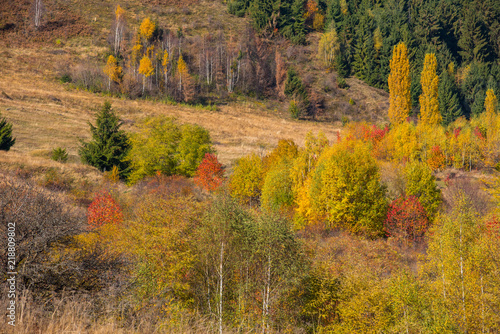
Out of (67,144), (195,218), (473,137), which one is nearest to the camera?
(195,218)

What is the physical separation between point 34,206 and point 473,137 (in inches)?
2481

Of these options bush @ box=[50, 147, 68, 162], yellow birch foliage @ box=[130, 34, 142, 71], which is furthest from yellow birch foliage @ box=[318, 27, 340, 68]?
bush @ box=[50, 147, 68, 162]

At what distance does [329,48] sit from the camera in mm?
110688

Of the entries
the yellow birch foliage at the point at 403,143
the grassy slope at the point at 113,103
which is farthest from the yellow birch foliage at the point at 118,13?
the yellow birch foliage at the point at 403,143

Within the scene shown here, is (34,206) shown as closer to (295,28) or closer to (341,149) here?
(341,149)

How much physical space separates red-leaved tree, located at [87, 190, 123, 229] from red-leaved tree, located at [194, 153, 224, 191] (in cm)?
1541

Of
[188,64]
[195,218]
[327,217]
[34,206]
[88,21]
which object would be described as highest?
[88,21]

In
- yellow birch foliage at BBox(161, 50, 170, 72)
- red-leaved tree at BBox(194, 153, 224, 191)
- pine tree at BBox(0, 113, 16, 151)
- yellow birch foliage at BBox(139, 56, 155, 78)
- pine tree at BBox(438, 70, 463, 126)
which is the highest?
yellow birch foliage at BBox(161, 50, 170, 72)

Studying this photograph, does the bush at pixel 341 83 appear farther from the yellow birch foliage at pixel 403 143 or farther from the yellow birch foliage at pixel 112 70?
the yellow birch foliage at pixel 112 70

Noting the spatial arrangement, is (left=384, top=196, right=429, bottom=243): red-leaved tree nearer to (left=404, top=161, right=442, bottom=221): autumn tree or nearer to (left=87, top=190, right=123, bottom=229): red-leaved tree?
(left=404, top=161, right=442, bottom=221): autumn tree

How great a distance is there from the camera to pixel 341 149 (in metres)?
40.5

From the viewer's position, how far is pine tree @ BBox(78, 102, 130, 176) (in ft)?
143

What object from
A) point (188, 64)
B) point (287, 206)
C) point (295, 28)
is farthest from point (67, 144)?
point (295, 28)


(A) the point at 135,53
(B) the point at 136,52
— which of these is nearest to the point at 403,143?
(A) the point at 135,53
